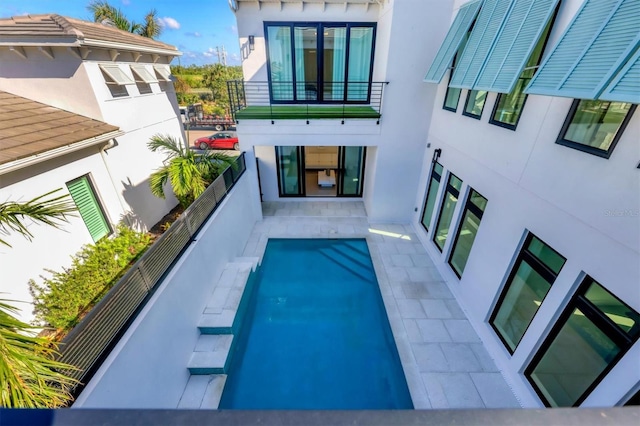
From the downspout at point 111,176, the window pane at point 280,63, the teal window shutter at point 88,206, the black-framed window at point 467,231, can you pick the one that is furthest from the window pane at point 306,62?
the teal window shutter at point 88,206

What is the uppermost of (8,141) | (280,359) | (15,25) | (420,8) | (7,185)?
Answer: (420,8)

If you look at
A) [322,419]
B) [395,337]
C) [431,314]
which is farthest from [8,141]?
[431,314]

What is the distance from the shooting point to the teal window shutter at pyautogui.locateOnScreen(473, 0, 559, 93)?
151 inches

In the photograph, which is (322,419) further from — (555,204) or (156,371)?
(555,204)

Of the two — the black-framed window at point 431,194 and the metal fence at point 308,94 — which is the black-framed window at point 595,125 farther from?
the metal fence at point 308,94

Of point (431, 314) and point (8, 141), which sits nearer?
point (8, 141)

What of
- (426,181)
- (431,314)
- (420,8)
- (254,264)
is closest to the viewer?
(431,314)

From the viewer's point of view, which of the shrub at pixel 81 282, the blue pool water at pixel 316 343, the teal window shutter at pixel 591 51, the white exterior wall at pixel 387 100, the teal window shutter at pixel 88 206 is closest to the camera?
the teal window shutter at pixel 591 51

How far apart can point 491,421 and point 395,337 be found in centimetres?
521

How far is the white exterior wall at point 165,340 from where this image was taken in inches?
121

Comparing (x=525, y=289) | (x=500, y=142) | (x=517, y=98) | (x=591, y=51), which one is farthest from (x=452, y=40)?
(x=525, y=289)

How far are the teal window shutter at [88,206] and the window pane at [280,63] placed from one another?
6.02 m

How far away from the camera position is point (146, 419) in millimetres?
691

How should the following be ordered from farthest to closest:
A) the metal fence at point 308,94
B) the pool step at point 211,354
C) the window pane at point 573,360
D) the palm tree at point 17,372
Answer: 1. the metal fence at point 308,94
2. the pool step at point 211,354
3. the window pane at point 573,360
4. the palm tree at point 17,372
